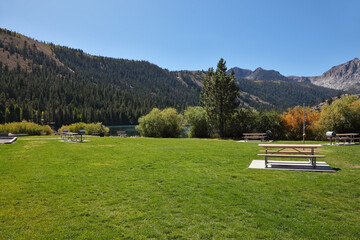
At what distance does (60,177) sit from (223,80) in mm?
25801

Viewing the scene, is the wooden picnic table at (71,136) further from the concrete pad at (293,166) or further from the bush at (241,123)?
the bush at (241,123)

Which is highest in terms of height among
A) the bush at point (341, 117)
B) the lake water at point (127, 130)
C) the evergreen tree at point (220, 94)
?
the evergreen tree at point (220, 94)

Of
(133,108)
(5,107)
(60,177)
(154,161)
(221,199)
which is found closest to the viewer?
(221,199)

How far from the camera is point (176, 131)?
38.3 meters

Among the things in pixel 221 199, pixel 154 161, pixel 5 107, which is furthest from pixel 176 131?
pixel 5 107

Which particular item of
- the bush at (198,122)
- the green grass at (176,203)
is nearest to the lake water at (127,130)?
the bush at (198,122)

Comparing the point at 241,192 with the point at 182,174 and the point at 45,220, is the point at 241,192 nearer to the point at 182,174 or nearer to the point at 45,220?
the point at 182,174

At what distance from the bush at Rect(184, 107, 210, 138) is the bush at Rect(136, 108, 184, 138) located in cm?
245

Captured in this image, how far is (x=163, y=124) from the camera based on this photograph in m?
37.0

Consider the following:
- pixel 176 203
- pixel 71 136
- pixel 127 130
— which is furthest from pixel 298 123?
pixel 127 130

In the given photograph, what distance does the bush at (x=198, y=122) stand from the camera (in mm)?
35094

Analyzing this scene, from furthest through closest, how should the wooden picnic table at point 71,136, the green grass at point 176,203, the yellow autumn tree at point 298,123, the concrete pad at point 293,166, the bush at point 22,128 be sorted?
1. the bush at point 22,128
2. the yellow autumn tree at point 298,123
3. the wooden picnic table at point 71,136
4. the concrete pad at point 293,166
5. the green grass at point 176,203

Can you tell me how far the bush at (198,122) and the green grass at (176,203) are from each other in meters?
25.5

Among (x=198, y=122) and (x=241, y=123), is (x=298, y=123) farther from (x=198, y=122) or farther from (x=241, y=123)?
(x=198, y=122)
